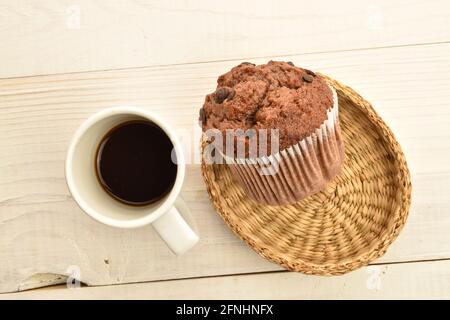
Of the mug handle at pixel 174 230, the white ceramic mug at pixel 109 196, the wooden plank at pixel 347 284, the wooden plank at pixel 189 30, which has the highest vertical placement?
the wooden plank at pixel 189 30

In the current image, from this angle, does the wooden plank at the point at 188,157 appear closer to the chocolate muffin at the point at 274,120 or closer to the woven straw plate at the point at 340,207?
the woven straw plate at the point at 340,207

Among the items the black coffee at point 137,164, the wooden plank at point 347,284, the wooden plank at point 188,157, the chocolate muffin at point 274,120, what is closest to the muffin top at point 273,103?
the chocolate muffin at point 274,120

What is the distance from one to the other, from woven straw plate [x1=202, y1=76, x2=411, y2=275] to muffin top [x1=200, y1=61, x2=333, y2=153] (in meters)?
0.17

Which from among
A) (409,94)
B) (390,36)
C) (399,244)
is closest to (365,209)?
(399,244)

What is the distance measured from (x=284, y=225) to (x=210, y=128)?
29 cm

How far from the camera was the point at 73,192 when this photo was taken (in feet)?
2.62

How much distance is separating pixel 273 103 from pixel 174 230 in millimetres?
259

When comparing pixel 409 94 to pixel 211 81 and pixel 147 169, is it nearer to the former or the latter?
pixel 211 81

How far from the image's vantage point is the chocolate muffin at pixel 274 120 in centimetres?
78

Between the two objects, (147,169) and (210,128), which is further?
(147,169)

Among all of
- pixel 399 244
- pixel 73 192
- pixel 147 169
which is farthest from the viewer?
pixel 399 244

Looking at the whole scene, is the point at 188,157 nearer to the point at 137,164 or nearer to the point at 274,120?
the point at 137,164

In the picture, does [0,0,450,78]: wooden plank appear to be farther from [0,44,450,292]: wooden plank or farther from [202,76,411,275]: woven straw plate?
[202,76,411,275]: woven straw plate
